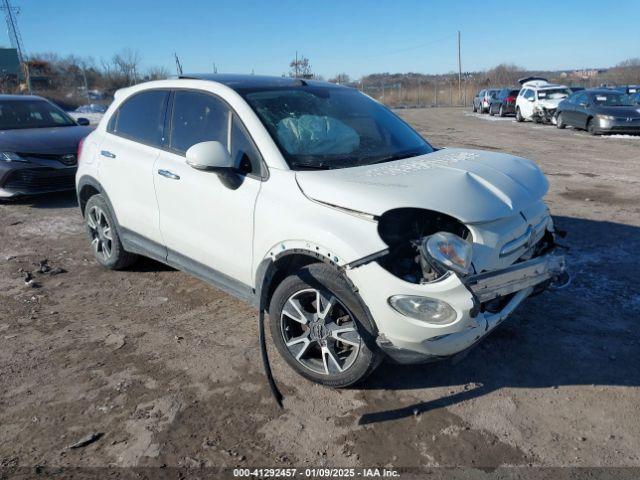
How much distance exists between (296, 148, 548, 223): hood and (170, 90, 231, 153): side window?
2.98ft

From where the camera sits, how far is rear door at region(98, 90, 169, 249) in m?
4.41

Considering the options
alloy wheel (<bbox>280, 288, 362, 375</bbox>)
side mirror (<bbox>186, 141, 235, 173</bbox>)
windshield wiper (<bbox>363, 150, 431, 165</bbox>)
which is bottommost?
alloy wheel (<bbox>280, 288, 362, 375</bbox>)

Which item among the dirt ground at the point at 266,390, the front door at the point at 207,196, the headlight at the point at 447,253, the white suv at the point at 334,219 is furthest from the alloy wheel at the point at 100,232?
the headlight at the point at 447,253

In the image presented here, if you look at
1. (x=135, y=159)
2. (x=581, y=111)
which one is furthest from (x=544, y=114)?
(x=135, y=159)

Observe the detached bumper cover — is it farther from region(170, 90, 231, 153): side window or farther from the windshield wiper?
region(170, 90, 231, 153): side window

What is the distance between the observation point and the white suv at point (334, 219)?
291 centimetres

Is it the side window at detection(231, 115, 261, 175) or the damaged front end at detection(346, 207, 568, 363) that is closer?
the damaged front end at detection(346, 207, 568, 363)

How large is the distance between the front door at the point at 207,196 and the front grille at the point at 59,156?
4.91 m

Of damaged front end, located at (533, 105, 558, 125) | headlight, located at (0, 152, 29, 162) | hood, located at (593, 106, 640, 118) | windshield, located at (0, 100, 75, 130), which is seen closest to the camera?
headlight, located at (0, 152, 29, 162)

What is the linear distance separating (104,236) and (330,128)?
2.76 metres

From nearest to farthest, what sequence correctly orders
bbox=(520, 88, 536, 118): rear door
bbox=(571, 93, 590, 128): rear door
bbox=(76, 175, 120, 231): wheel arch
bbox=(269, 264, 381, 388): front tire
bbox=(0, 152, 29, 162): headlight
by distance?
bbox=(269, 264, 381, 388): front tire → bbox=(76, 175, 120, 231): wheel arch → bbox=(0, 152, 29, 162): headlight → bbox=(571, 93, 590, 128): rear door → bbox=(520, 88, 536, 118): rear door

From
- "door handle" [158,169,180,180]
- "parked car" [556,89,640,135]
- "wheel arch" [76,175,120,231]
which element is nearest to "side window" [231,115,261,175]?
"door handle" [158,169,180,180]

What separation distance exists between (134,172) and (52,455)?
2461mm

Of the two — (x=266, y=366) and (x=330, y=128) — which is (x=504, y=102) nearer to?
(x=330, y=128)
